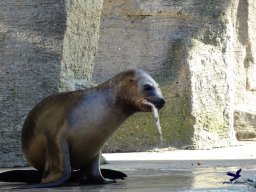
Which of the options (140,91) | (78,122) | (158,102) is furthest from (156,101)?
(78,122)

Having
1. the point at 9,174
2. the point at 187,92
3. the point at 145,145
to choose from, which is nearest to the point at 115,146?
the point at 145,145

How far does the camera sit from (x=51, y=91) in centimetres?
719

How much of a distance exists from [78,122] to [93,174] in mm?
390

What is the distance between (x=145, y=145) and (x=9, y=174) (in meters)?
6.92

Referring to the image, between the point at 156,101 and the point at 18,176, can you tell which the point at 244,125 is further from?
the point at 156,101

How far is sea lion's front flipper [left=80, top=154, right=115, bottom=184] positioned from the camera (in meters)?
5.16

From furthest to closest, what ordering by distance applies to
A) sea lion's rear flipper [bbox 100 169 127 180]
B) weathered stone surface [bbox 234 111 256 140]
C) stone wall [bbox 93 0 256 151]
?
weathered stone surface [bbox 234 111 256 140] → stone wall [bbox 93 0 256 151] → sea lion's rear flipper [bbox 100 169 127 180]

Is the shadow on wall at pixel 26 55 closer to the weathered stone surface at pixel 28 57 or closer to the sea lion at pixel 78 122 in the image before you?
the weathered stone surface at pixel 28 57

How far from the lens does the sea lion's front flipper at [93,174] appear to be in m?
5.16

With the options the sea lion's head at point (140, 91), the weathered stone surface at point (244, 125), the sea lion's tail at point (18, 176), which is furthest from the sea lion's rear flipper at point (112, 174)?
the weathered stone surface at point (244, 125)

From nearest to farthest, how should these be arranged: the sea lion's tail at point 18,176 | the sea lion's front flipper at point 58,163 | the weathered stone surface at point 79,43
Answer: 1. the sea lion's front flipper at point 58,163
2. the sea lion's tail at point 18,176
3. the weathered stone surface at point 79,43

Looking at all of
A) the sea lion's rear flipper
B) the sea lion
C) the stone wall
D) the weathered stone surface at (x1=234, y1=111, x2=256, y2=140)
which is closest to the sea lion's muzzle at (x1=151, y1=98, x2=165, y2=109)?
the sea lion

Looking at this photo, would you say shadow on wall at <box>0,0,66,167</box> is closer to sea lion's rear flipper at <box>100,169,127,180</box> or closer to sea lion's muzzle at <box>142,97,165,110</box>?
sea lion's rear flipper at <box>100,169,127,180</box>

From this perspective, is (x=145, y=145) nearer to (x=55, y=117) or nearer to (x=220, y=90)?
(x=220, y=90)
